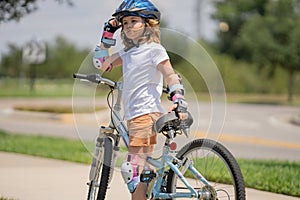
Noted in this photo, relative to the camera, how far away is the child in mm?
4105

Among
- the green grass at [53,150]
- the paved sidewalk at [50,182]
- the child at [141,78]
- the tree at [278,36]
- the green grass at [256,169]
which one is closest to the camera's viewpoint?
the child at [141,78]

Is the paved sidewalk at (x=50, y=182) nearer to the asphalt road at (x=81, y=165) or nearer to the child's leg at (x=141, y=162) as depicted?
the asphalt road at (x=81, y=165)

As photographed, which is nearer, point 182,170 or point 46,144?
point 182,170

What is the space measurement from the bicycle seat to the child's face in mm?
563

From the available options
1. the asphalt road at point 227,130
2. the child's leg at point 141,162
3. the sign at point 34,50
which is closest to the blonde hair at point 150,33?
the asphalt road at point 227,130

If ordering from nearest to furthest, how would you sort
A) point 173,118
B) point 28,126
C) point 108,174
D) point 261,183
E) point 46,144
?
point 173,118, point 108,174, point 261,183, point 46,144, point 28,126

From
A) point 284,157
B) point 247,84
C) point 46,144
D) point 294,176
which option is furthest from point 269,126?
point 247,84

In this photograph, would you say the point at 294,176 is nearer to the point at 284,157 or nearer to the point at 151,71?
the point at 151,71

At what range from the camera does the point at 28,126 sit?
1962 centimetres

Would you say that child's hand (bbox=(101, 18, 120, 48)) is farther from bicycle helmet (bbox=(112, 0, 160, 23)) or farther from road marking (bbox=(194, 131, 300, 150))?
road marking (bbox=(194, 131, 300, 150))

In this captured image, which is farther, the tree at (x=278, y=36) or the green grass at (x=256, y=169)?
the tree at (x=278, y=36)

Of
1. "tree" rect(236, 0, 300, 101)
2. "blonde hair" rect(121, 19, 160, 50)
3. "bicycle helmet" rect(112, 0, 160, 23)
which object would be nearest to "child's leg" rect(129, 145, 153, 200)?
"blonde hair" rect(121, 19, 160, 50)

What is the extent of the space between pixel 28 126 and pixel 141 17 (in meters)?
15.9

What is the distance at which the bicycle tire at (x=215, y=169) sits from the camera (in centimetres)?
390
